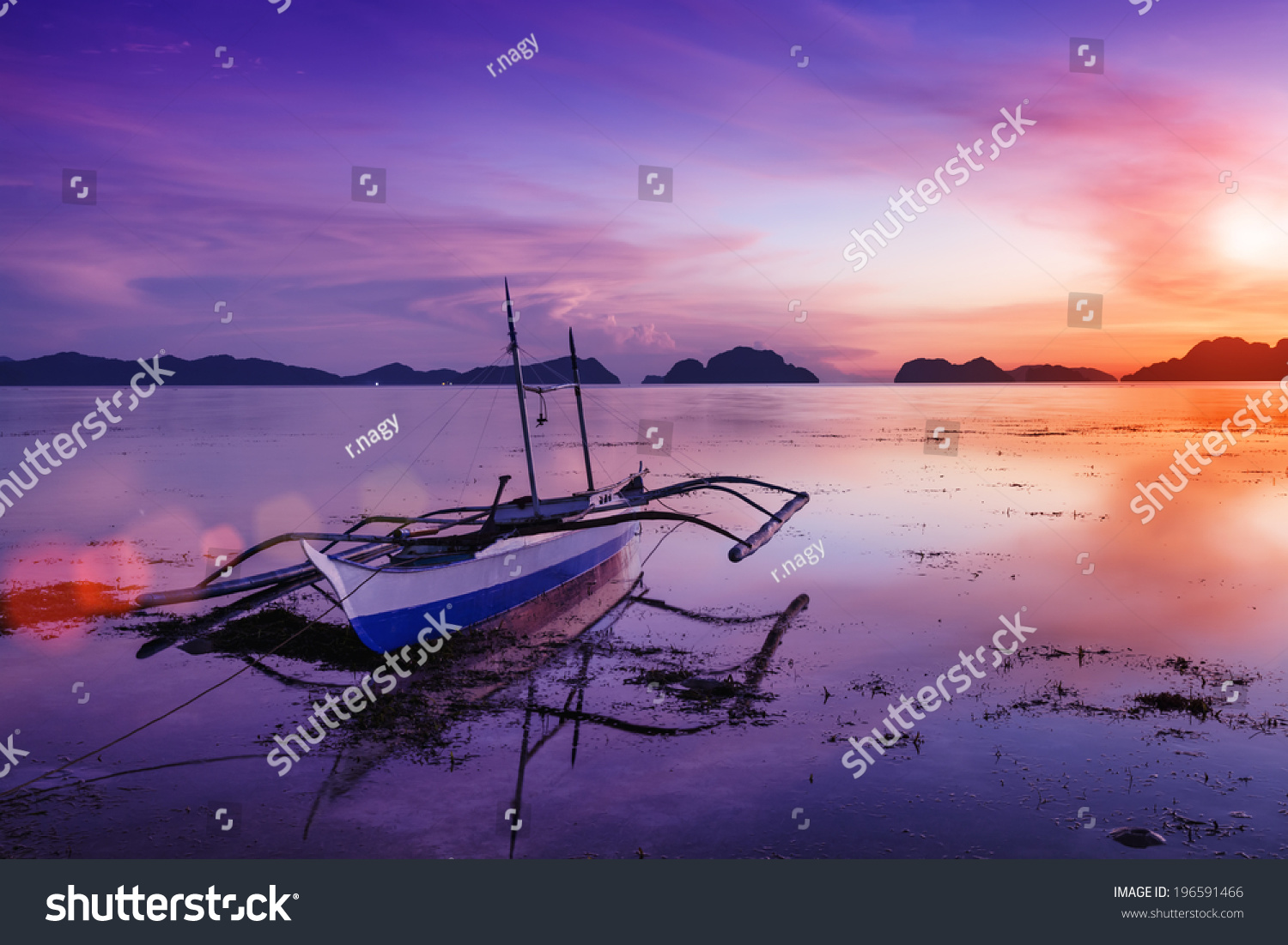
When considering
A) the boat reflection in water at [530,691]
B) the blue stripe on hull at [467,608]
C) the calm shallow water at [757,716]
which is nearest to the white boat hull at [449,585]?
the blue stripe on hull at [467,608]

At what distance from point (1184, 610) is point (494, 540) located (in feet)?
46.4

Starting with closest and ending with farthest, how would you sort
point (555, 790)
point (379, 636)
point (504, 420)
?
point (555, 790) → point (379, 636) → point (504, 420)

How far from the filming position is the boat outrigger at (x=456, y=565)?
13812mm

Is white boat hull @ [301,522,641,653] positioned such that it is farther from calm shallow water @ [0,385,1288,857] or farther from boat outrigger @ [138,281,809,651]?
calm shallow water @ [0,385,1288,857]

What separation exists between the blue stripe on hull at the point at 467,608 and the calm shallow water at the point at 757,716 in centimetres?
109

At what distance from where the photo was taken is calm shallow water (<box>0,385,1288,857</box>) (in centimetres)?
896


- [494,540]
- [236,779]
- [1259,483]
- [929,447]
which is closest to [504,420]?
[929,447]

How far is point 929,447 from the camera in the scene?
5722 centimetres

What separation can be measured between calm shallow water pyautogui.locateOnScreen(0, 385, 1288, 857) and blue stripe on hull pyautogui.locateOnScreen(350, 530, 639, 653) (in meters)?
1.09

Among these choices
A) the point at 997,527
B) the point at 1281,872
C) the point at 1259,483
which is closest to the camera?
the point at 1281,872

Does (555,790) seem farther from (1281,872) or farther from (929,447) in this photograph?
(929,447)

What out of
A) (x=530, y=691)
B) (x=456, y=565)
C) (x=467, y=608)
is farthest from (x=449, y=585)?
(x=530, y=691)

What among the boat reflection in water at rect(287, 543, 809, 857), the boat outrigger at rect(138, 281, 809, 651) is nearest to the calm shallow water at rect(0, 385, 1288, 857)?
the boat reflection in water at rect(287, 543, 809, 857)

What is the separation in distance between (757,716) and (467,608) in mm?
6218
